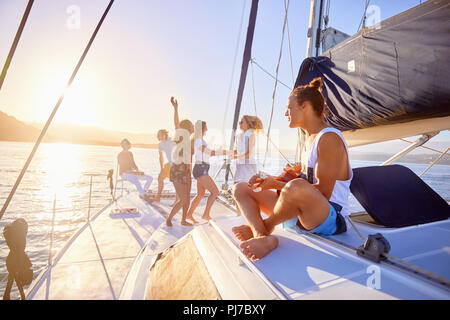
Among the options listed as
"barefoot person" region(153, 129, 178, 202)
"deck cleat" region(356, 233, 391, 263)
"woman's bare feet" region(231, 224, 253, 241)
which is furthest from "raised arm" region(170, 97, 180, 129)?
"deck cleat" region(356, 233, 391, 263)

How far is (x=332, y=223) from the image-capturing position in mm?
1376

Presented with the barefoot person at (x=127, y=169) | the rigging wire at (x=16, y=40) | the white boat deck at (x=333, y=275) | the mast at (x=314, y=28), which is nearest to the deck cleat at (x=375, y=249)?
the white boat deck at (x=333, y=275)

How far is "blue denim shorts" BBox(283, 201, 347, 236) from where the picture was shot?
1.35 m

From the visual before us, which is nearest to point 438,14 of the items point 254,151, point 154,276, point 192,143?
point 254,151

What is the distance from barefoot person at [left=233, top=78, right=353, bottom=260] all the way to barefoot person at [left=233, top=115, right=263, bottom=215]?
144 cm

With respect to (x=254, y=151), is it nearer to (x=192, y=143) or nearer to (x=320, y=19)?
(x=192, y=143)

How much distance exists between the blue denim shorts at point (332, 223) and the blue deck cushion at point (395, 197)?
298 millimetres

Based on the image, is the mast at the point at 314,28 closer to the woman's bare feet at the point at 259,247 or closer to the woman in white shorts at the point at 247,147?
the woman in white shorts at the point at 247,147

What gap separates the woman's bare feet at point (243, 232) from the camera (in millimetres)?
1413

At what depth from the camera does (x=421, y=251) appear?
3.67ft

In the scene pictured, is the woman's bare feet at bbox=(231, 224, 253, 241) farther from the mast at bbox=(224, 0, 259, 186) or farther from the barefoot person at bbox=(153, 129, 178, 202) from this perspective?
the barefoot person at bbox=(153, 129, 178, 202)

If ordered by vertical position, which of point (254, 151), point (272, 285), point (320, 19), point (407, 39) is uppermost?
point (320, 19)

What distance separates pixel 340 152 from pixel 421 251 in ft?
2.09
